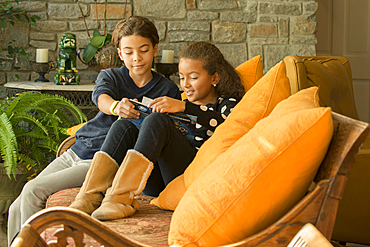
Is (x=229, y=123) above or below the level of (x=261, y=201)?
above

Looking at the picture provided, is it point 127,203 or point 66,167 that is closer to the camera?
point 127,203

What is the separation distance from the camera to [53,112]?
2068 mm

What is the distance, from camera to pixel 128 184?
3.55ft

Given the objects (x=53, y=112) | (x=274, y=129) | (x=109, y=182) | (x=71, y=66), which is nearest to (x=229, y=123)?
(x=274, y=129)

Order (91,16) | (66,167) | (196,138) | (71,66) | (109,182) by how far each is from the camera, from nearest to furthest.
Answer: (109,182) < (196,138) < (66,167) < (71,66) < (91,16)

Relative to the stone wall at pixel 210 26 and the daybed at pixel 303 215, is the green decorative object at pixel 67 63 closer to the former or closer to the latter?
the stone wall at pixel 210 26

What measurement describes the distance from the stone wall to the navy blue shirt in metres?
1.26

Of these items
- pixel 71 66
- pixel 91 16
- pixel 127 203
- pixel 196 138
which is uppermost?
pixel 91 16

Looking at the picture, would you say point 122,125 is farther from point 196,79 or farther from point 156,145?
point 196,79

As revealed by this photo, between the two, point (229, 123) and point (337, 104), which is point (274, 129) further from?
point (337, 104)

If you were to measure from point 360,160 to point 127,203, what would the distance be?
3.39ft

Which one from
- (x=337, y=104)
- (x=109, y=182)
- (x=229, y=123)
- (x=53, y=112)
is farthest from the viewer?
(x=53, y=112)

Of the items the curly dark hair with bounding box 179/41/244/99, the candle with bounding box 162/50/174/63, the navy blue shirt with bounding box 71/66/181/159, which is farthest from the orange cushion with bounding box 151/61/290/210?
the candle with bounding box 162/50/174/63

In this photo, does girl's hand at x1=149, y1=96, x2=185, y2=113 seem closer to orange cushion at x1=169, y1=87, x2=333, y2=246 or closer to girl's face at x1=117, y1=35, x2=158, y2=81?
girl's face at x1=117, y1=35, x2=158, y2=81
